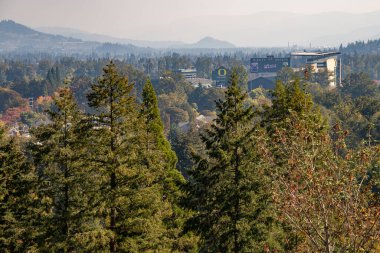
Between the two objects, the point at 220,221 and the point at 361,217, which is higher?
the point at 361,217

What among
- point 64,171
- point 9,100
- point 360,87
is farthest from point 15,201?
point 9,100

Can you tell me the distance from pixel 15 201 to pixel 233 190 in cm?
894

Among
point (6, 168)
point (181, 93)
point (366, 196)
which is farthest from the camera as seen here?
point (181, 93)

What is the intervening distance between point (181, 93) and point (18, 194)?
115537mm

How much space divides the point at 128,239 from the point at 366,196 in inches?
368

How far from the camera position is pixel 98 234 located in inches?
667

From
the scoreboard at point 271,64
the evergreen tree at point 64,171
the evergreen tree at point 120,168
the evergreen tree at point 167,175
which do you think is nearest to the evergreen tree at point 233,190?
the evergreen tree at point 120,168

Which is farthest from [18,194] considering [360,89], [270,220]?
[360,89]

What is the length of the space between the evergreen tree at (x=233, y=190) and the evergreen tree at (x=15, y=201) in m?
6.68

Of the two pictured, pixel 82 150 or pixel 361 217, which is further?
pixel 82 150

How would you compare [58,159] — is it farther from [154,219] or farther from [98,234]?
[154,219]

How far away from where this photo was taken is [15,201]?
20.2m

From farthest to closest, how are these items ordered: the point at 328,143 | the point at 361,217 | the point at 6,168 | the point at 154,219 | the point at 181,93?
the point at 181,93 → the point at 6,168 → the point at 154,219 → the point at 328,143 → the point at 361,217

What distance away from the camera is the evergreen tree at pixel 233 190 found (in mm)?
17469
